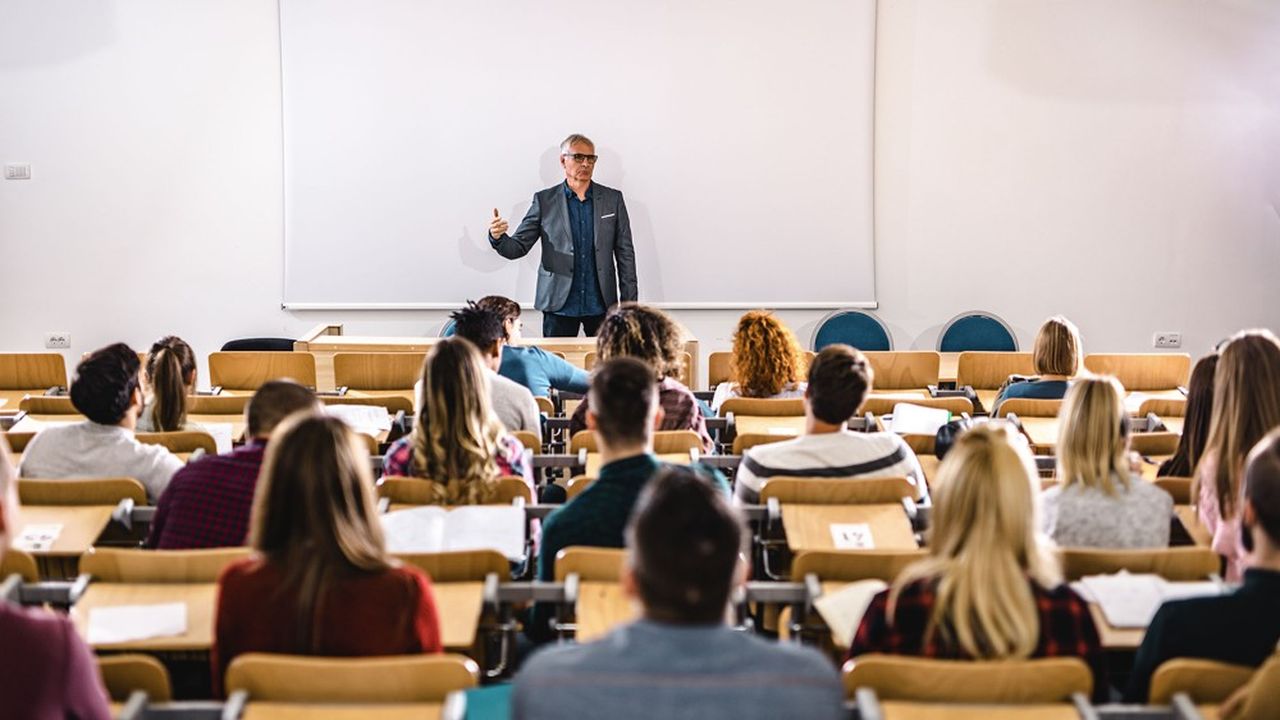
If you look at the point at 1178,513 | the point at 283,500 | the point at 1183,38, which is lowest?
the point at 1178,513

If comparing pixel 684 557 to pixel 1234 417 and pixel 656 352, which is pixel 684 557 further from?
pixel 656 352

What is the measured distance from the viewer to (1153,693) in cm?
253

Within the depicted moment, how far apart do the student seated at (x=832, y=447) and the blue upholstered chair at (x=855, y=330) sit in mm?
4414

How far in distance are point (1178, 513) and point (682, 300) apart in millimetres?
5115

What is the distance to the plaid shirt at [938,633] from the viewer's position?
266 cm

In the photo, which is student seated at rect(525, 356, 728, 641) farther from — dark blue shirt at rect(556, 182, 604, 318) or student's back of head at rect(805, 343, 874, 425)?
dark blue shirt at rect(556, 182, 604, 318)

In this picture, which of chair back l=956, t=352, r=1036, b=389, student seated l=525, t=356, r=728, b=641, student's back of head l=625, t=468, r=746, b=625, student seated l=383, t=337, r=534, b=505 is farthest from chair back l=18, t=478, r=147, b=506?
chair back l=956, t=352, r=1036, b=389

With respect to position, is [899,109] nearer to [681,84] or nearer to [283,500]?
[681,84]

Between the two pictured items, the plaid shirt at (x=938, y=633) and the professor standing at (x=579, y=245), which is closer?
the plaid shirt at (x=938, y=633)

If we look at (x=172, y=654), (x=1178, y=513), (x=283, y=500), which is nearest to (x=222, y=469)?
(x=172, y=654)

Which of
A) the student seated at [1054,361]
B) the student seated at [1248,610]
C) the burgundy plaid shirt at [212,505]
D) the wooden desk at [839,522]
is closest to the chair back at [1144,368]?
the student seated at [1054,361]

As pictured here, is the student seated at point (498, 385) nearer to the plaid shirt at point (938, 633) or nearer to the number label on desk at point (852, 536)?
the number label on desk at point (852, 536)

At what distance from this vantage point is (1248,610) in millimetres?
2719

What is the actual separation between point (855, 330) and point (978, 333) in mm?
837
